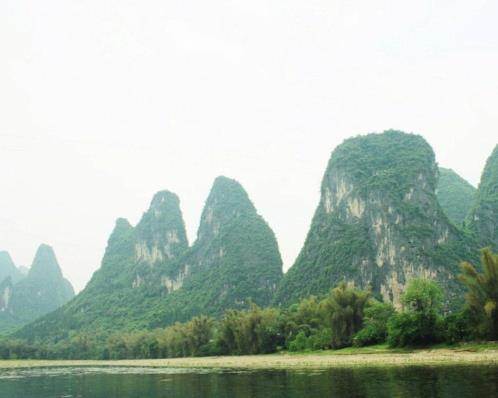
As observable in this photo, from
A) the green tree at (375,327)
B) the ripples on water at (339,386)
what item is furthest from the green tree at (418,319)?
the ripples on water at (339,386)

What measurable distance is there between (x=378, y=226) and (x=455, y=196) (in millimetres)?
41082

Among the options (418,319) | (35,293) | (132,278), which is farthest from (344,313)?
(35,293)

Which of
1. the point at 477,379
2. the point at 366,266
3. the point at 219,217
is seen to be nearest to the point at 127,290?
the point at 219,217

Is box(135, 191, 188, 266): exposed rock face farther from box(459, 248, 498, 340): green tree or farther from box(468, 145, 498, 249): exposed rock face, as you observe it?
box(459, 248, 498, 340): green tree

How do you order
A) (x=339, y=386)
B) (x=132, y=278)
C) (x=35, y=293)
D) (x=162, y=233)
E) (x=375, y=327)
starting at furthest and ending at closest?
(x=35, y=293) → (x=162, y=233) → (x=132, y=278) → (x=375, y=327) → (x=339, y=386)

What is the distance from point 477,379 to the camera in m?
16.1

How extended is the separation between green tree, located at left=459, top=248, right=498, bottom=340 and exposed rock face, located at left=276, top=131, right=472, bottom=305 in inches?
1238

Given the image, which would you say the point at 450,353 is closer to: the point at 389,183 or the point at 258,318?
the point at 258,318

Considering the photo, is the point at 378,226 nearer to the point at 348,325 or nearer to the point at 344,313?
the point at 348,325

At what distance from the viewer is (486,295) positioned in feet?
95.1

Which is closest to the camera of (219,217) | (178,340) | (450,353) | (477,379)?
(477,379)

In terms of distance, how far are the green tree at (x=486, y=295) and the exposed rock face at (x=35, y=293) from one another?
416 ft

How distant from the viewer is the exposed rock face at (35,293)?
140625 mm

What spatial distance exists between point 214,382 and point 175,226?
9569 cm
